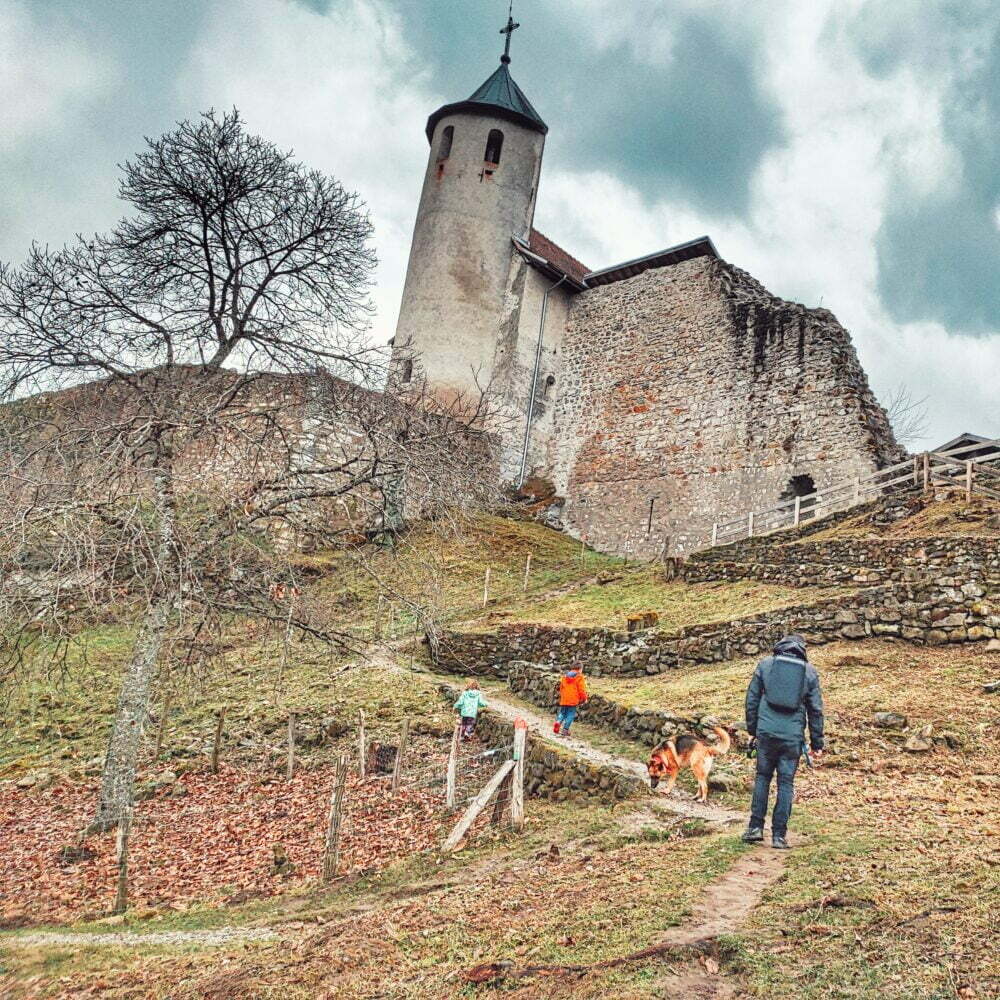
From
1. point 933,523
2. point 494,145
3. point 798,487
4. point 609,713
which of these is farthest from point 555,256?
point 609,713

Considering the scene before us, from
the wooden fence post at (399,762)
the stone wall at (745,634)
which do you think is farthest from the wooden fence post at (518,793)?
the stone wall at (745,634)

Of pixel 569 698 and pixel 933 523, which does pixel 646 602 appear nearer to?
pixel 933 523

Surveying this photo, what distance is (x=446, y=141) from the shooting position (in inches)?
1212

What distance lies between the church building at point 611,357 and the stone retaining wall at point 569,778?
15520 millimetres

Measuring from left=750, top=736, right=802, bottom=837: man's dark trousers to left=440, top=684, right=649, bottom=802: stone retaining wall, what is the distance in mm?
2037

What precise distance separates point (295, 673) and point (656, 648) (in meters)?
7.08

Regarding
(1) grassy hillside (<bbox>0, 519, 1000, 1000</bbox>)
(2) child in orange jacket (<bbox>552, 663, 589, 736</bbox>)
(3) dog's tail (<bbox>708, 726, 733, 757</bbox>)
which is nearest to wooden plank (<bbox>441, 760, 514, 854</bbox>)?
(1) grassy hillside (<bbox>0, 519, 1000, 1000</bbox>)

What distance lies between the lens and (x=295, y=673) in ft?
55.8

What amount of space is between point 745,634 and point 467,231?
19.7 m

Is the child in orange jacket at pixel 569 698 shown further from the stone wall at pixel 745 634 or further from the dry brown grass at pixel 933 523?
the dry brown grass at pixel 933 523

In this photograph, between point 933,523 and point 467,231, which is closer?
point 933,523

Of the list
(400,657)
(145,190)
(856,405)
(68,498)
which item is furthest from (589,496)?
(68,498)

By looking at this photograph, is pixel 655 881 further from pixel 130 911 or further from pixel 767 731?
pixel 130 911

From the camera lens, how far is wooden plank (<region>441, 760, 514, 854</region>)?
7.71 meters
